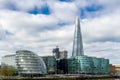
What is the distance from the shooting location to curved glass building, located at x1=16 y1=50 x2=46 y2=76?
190 m

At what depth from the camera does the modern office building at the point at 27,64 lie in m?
190

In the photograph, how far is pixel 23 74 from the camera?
188500 mm

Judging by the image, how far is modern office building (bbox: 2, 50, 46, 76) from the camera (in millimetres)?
190250

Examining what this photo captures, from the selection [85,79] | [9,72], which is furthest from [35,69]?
[85,79]

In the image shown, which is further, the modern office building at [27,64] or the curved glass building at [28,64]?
the modern office building at [27,64]

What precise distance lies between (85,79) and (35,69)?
5566 centimetres

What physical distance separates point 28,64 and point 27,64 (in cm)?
70

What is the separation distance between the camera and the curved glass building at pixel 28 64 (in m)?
190

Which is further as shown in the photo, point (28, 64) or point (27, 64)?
point (28, 64)

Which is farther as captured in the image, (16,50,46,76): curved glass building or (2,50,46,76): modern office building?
(2,50,46,76): modern office building

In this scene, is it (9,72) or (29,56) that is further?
(29,56)

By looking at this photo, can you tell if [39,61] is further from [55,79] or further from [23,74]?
[55,79]

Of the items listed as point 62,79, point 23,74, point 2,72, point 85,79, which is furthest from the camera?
point 23,74

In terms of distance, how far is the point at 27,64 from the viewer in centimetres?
19262
